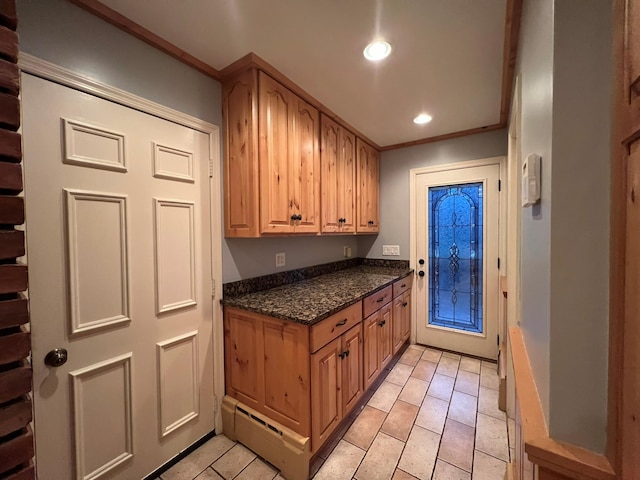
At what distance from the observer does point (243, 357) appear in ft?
5.49

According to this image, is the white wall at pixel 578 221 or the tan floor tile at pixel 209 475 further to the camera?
the tan floor tile at pixel 209 475

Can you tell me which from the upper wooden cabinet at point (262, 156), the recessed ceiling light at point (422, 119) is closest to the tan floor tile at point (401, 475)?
the upper wooden cabinet at point (262, 156)

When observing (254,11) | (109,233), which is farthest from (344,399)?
(254,11)

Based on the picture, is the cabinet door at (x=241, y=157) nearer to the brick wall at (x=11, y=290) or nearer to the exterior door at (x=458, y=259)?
the brick wall at (x=11, y=290)

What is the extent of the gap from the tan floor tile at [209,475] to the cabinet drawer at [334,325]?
885mm

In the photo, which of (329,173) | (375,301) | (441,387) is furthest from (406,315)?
(329,173)

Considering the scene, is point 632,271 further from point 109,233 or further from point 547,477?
point 109,233

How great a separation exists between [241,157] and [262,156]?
0.15 m

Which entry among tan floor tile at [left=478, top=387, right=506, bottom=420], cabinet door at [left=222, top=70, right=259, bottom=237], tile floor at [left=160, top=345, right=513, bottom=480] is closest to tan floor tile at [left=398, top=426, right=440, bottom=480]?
tile floor at [left=160, top=345, right=513, bottom=480]

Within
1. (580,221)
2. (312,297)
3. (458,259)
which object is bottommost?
(312,297)

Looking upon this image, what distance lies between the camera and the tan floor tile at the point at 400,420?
1713 mm

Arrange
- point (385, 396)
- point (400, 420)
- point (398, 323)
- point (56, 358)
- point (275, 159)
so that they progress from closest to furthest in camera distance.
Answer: point (56, 358) → point (275, 159) → point (400, 420) → point (385, 396) → point (398, 323)

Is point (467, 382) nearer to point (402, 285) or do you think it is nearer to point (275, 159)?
point (402, 285)

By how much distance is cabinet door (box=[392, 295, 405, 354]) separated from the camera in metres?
2.53
